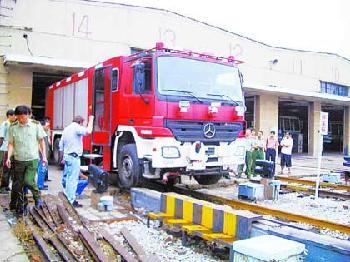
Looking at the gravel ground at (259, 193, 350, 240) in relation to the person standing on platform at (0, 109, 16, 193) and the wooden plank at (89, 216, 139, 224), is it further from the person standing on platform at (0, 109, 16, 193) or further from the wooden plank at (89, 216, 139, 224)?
the person standing on platform at (0, 109, 16, 193)

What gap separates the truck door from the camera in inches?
352

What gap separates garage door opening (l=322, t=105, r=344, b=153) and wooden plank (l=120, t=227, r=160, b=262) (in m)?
26.7

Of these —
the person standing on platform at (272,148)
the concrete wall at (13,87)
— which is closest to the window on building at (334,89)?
the person standing on platform at (272,148)

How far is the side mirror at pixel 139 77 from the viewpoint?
24.9ft

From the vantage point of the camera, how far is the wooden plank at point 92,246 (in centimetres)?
427

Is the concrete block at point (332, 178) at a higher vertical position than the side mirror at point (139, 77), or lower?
lower

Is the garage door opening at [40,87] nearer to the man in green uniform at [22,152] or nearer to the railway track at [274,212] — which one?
the railway track at [274,212]

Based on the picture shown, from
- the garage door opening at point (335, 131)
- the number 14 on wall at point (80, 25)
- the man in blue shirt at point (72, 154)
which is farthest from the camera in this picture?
the garage door opening at point (335, 131)

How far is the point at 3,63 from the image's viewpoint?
14.7 metres

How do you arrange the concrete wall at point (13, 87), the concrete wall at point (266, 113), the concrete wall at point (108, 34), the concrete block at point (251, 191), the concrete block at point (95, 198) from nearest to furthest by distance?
the concrete block at point (95, 198)
the concrete block at point (251, 191)
the concrete wall at point (13, 87)
the concrete wall at point (108, 34)
the concrete wall at point (266, 113)

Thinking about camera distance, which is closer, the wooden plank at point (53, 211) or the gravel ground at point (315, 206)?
the wooden plank at point (53, 211)

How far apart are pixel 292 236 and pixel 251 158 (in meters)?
7.81

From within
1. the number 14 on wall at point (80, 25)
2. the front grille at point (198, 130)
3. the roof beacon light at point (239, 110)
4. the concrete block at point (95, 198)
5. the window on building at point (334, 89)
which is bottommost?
the concrete block at point (95, 198)

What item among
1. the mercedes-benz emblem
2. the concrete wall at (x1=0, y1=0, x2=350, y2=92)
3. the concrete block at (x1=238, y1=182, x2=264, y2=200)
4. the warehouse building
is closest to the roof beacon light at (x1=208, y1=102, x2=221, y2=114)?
the mercedes-benz emblem
